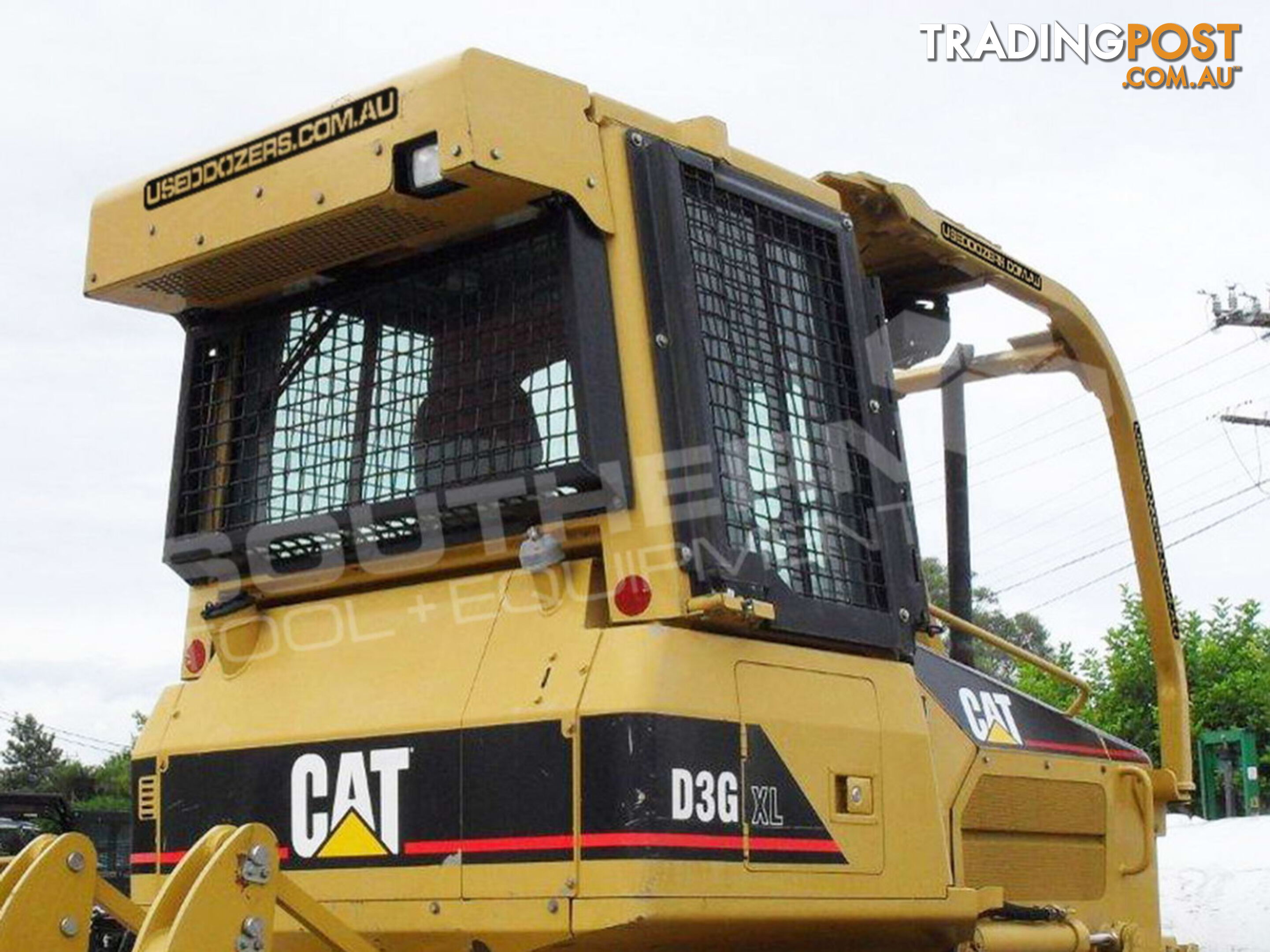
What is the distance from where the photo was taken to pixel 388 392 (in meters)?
5.15

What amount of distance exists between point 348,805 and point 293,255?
144 centimetres

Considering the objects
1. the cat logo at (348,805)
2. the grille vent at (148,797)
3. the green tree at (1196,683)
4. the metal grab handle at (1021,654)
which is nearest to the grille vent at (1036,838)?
the metal grab handle at (1021,654)

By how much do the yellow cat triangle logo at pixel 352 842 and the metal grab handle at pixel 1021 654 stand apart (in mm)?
2070

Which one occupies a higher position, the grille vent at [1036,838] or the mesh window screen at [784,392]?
the mesh window screen at [784,392]

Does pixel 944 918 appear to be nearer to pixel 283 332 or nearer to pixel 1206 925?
pixel 283 332

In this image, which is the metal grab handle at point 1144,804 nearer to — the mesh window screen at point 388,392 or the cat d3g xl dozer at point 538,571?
the cat d3g xl dozer at point 538,571

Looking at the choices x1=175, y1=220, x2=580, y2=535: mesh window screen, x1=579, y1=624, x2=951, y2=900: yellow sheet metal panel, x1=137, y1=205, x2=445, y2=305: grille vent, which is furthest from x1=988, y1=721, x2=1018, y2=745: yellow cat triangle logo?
x1=137, y1=205, x2=445, y2=305: grille vent

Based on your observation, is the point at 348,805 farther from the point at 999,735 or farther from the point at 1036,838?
the point at 1036,838

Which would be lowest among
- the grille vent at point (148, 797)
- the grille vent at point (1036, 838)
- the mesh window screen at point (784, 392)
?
the grille vent at point (1036, 838)

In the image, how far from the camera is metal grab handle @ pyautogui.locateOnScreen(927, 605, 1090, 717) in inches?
246

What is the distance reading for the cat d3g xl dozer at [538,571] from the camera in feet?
14.2

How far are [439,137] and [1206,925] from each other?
484 cm

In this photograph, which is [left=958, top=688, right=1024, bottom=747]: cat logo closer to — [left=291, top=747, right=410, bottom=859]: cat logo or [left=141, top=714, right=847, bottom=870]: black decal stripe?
[left=141, top=714, right=847, bottom=870]: black decal stripe

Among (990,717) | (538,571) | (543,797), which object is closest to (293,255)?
(538,571)
